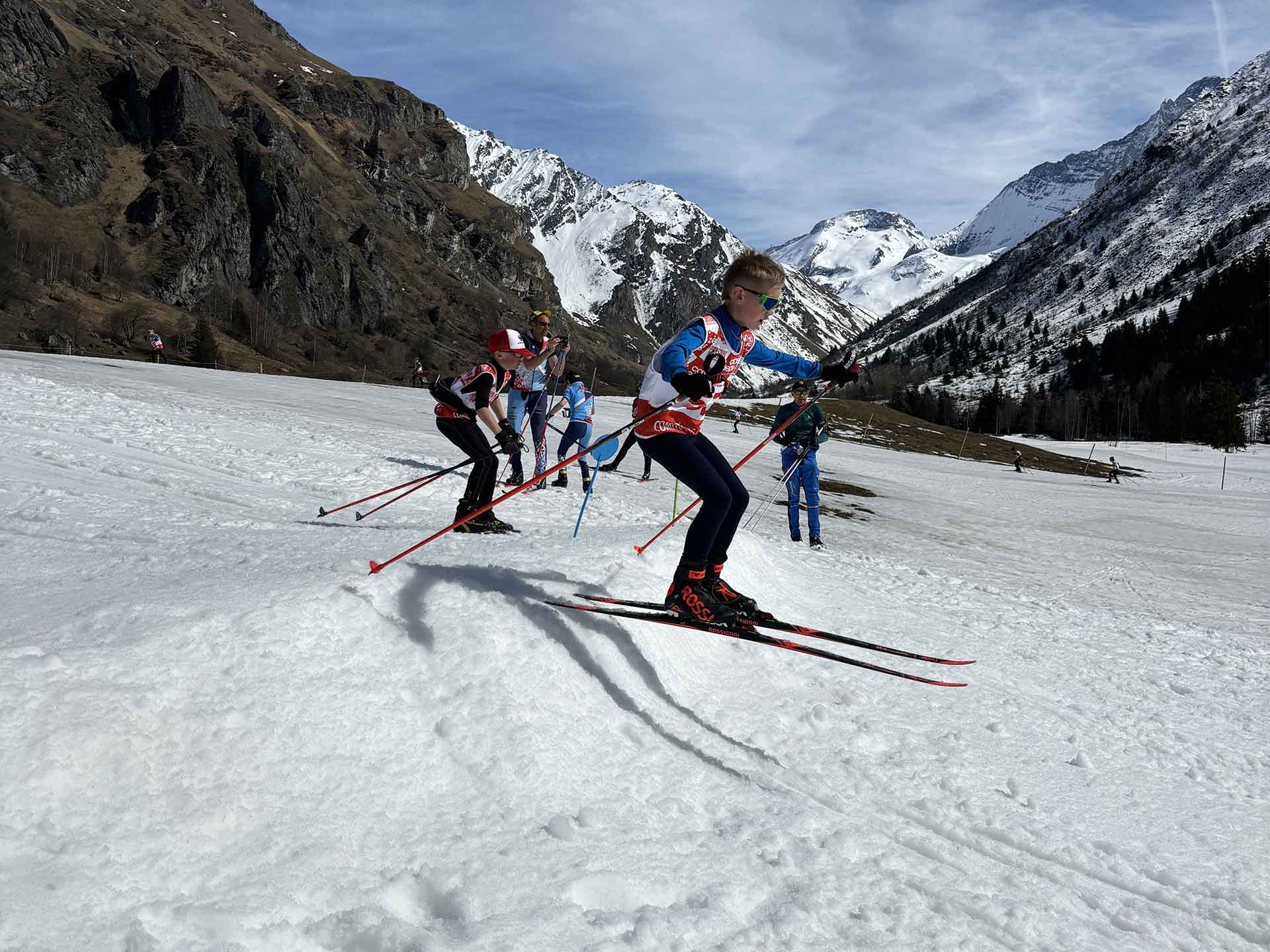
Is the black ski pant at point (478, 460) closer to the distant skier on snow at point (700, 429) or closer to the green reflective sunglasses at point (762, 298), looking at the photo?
the distant skier on snow at point (700, 429)

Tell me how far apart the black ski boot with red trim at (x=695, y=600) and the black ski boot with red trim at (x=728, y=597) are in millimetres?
40

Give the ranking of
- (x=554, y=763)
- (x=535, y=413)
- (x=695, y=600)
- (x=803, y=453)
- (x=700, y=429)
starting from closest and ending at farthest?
1. (x=554, y=763)
2. (x=695, y=600)
3. (x=700, y=429)
4. (x=803, y=453)
5. (x=535, y=413)

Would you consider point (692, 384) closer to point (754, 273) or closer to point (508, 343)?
point (754, 273)

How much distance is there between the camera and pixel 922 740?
16.2 ft

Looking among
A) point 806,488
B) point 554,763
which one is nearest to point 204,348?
point 806,488

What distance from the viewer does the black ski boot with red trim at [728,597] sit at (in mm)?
5512

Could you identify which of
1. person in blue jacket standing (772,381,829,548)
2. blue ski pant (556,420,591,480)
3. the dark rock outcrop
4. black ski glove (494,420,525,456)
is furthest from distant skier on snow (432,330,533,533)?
the dark rock outcrop

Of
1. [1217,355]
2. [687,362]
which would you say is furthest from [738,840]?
[1217,355]

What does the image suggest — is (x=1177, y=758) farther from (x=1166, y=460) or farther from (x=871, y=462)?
(x=1166, y=460)

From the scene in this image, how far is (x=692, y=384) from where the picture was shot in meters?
4.82

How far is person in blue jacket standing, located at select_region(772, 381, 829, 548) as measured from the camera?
12328mm

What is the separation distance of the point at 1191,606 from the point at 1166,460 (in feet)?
226

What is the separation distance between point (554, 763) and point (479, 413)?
5.72 m

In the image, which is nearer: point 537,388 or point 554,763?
point 554,763
